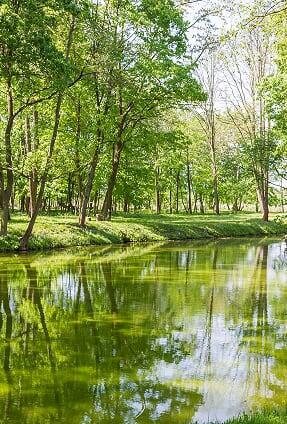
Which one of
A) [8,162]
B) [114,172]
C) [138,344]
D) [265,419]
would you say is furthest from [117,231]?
[265,419]

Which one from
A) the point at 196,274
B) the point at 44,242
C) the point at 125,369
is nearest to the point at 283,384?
the point at 125,369

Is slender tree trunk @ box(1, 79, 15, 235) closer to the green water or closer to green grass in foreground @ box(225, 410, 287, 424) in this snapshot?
the green water

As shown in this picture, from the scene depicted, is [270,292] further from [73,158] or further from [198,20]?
[198,20]

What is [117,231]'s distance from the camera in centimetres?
3297

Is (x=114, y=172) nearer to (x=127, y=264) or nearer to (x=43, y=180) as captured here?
(x=43, y=180)

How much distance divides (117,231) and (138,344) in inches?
913

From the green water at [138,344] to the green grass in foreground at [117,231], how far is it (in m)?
6.83

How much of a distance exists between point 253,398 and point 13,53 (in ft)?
46.0

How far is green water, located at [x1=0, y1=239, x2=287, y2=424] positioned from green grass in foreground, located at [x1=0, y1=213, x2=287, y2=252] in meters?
6.83

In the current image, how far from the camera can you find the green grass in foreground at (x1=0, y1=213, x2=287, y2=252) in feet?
88.0

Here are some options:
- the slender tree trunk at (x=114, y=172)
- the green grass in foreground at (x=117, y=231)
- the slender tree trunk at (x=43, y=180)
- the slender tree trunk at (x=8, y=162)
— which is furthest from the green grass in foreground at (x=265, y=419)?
the slender tree trunk at (x=114, y=172)

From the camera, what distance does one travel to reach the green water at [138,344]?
697 cm

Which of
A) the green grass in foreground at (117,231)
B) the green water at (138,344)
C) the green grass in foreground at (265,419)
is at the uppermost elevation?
the green grass in foreground at (117,231)

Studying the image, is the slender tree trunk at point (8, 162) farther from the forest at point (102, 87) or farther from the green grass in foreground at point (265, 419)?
the green grass in foreground at point (265, 419)
